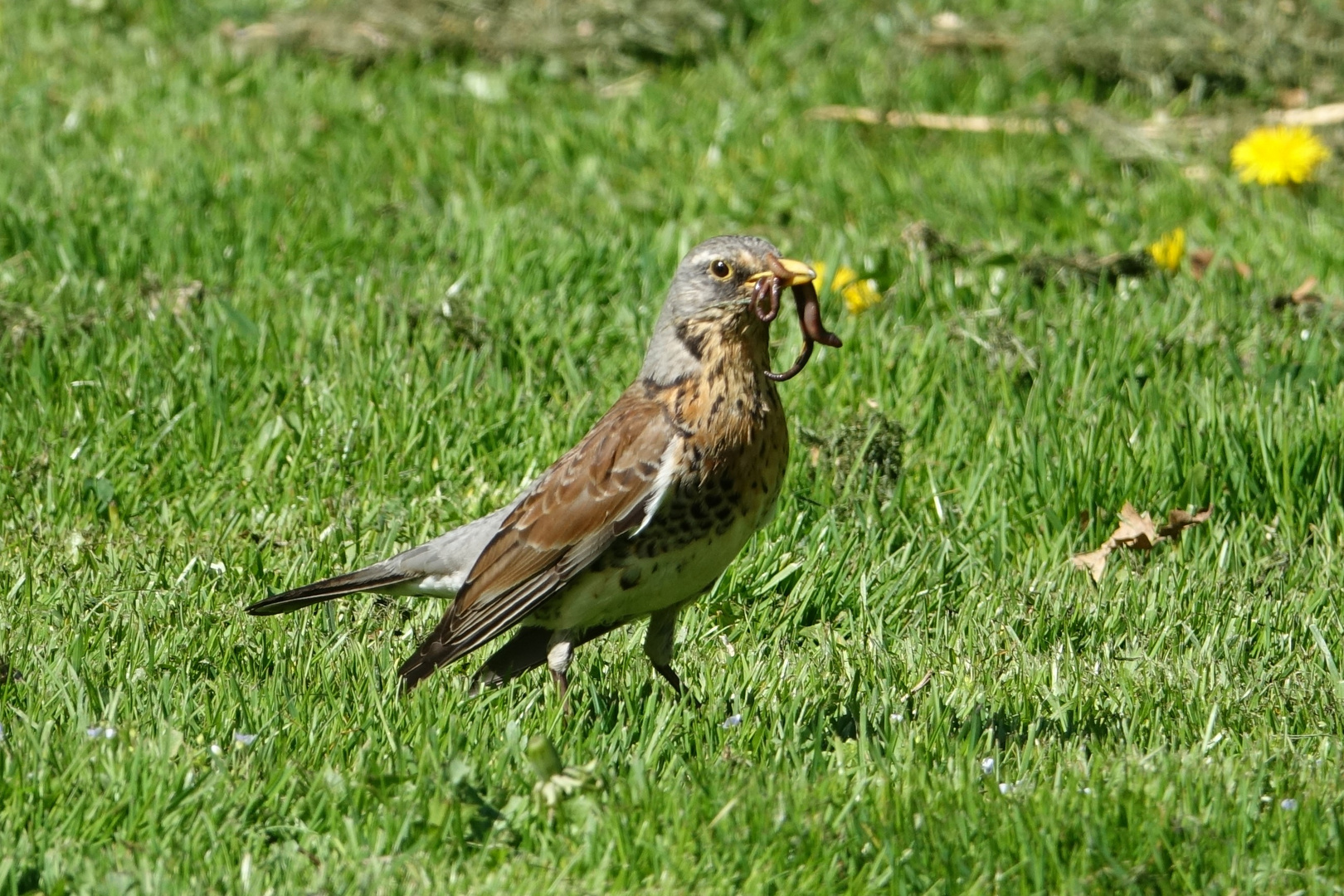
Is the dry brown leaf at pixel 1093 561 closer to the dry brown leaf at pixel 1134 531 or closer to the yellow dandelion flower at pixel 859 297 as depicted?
the dry brown leaf at pixel 1134 531

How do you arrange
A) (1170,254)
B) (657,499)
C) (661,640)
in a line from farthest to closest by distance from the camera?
(1170,254), (661,640), (657,499)

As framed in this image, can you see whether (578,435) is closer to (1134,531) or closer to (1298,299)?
(1134,531)

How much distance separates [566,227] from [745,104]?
1.68m

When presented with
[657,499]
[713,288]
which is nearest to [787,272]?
[713,288]

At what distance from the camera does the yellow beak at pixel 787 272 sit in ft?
13.8

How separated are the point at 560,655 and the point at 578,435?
1489 mm

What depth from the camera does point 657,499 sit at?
13.7 feet

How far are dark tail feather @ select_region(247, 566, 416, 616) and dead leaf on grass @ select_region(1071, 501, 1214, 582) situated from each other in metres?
2.14

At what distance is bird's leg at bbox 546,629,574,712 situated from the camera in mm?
4332

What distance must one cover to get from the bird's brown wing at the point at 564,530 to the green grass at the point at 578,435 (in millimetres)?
210

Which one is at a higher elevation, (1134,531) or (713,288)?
(713,288)

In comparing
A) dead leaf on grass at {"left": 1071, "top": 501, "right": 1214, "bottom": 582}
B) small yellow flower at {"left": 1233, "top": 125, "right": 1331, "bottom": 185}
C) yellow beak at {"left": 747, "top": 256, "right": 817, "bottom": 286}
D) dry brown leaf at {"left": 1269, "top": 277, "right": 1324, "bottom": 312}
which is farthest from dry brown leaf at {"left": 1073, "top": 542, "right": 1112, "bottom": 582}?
small yellow flower at {"left": 1233, "top": 125, "right": 1331, "bottom": 185}

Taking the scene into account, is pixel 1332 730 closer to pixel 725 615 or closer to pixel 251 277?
pixel 725 615

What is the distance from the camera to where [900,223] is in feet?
25.0
